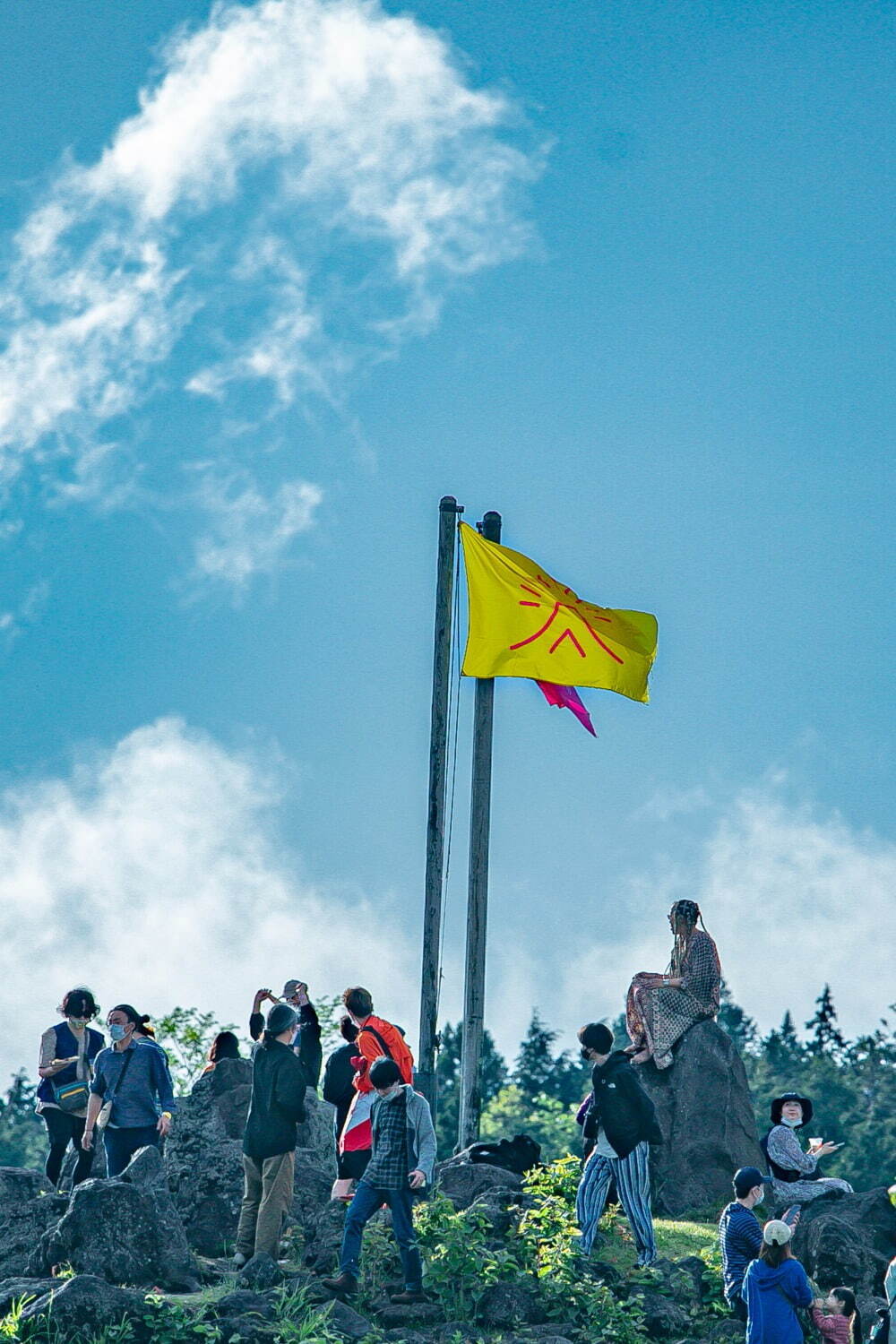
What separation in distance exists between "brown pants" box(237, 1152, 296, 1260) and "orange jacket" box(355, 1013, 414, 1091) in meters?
0.88

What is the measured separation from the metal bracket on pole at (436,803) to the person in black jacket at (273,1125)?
2806 millimetres

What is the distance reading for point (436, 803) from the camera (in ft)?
51.6

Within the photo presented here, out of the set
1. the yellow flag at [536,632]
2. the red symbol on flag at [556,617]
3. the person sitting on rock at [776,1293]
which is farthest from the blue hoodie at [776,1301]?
the red symbol on flag at [556,617]

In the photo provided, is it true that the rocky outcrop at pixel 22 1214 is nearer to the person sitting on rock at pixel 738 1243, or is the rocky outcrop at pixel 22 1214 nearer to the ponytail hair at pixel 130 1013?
the ponytail hair at pixel 130 1013

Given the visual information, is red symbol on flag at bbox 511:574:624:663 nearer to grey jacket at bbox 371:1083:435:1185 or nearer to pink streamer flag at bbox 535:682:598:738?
pink streamer flag at bbox 535:682:598:738

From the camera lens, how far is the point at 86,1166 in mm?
13680

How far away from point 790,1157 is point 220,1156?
4814mm

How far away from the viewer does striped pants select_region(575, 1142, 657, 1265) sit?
40.3 feet

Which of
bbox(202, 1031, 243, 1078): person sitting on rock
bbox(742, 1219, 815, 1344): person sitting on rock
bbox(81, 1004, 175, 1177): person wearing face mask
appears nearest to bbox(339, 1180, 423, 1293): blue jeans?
bbox(81, 1004, 175, 1177): person wearing face mask

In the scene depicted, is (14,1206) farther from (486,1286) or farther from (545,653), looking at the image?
(545,653)

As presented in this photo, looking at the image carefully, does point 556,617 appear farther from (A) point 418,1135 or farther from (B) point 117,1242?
(B) point 117,1242

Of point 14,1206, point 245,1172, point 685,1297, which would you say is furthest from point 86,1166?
point 685,1297

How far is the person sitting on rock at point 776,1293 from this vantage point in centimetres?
968

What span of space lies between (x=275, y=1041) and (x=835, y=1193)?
517 centimetres
